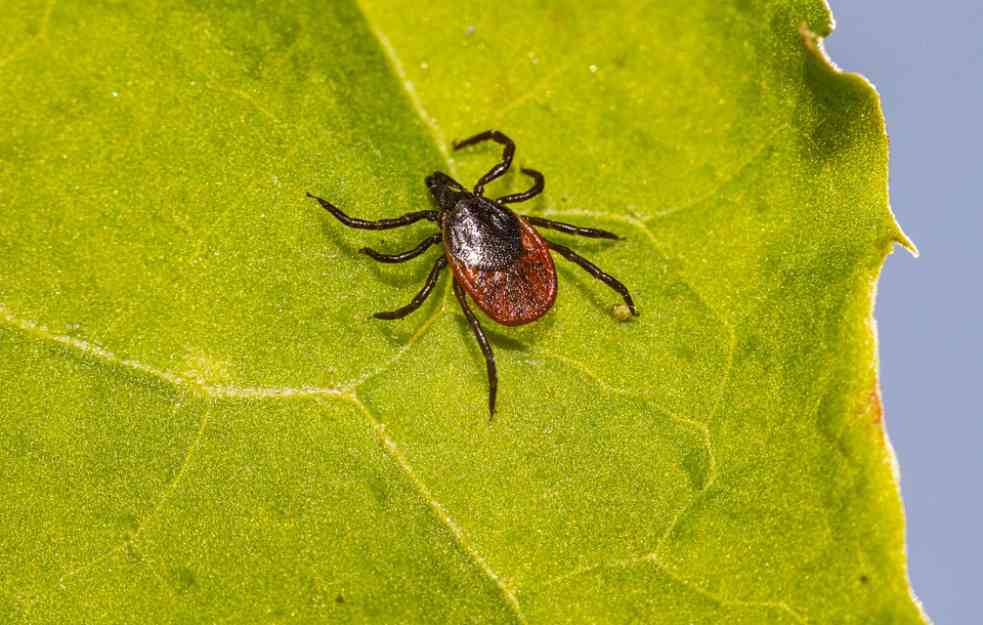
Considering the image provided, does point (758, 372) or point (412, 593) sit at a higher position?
point (758, 372)

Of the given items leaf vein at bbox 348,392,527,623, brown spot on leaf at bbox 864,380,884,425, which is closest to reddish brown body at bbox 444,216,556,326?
leaf vein at bbox 348,392,527,623

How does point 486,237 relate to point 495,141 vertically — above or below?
below

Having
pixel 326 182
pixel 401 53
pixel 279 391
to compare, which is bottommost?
pixel 279 391

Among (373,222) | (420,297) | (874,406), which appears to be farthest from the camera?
(420,297)

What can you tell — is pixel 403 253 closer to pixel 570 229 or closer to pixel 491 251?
pixel 491 251

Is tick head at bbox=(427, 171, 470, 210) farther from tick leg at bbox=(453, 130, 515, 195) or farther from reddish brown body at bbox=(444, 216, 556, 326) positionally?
reddish brown body at bbox=(444, 216, 556, 326)

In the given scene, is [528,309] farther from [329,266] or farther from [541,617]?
[541,617]

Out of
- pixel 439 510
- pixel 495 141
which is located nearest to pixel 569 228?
pixel 495 141

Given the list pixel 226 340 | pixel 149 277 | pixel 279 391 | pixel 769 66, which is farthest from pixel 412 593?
pixel 769 66
